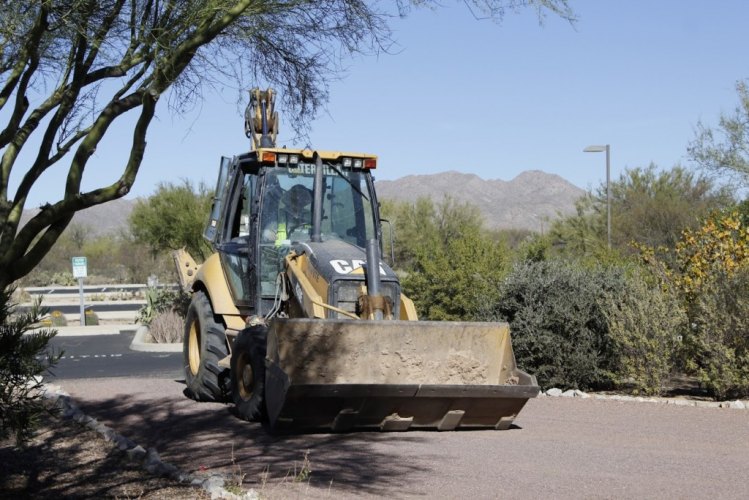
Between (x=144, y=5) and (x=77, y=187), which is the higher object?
(x=144, y=5)

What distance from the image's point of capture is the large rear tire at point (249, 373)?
1045cm

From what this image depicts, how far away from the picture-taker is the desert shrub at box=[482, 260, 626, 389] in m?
13.7

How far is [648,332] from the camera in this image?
1346cm

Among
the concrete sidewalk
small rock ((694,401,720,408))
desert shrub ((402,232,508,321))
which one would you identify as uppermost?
desert shrub ((402,232,508,321))

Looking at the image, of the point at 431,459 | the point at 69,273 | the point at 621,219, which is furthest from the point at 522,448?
the point at 69,273

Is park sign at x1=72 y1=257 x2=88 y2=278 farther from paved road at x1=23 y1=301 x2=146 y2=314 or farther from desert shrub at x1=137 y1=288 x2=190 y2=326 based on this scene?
paved road at x1=23 y1=301 x2=146 y2=314

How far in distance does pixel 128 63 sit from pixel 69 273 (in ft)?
194

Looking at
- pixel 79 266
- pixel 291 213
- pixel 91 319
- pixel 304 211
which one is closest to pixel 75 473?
pixel 291 213

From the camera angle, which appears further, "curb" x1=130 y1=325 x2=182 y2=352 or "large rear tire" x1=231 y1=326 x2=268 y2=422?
"curb" x1=130 y1=325 x2=182 y2=352

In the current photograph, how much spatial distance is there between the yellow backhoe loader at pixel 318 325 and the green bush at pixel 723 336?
3575mm

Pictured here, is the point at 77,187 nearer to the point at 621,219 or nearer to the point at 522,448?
the point at 522,448

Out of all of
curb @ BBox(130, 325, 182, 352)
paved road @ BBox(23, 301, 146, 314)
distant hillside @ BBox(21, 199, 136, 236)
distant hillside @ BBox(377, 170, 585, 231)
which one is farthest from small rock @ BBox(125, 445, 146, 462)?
distant hillside @ BBox(21, 199, 136, 236)

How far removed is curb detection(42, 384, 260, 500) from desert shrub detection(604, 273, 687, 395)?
6457mm

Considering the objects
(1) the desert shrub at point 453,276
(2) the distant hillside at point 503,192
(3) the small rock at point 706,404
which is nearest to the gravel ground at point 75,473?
(3) the small rock at point 706,404
